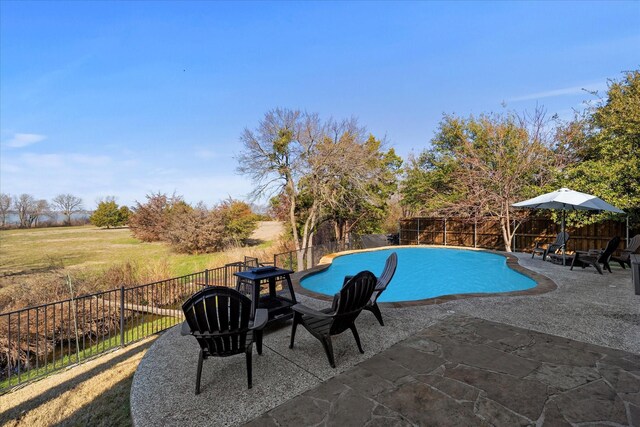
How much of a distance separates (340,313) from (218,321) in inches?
44.6

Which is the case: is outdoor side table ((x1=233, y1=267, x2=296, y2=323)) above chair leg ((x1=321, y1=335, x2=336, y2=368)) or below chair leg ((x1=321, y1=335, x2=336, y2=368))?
above

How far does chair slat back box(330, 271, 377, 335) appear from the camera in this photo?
2822 millimetres

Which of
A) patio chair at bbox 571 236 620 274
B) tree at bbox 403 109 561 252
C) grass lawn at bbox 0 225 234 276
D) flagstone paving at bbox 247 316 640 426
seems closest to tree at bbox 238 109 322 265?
grass lawn at bbox 0 225 234 276

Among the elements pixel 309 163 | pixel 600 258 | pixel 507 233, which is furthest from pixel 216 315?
pixel 507 233

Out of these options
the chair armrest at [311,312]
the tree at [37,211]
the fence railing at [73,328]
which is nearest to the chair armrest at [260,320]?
the chair armrest at [311,312]

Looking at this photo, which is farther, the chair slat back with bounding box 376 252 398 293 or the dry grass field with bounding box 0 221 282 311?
the dry grass field with bounding box 0 221 282 311

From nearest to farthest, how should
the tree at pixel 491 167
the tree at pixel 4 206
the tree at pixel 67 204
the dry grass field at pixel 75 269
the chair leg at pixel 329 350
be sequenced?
the chair leg at pixel 329 350 → the dry grass field at pixel 75 269 → the tree at pixel 491 167 → the tree at pixel 4 206 → the tree at pixel 67 204

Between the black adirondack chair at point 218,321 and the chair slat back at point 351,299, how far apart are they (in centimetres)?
87

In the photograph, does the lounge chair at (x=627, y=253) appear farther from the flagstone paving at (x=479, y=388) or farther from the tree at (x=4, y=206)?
the tree at (x=4, y=206)

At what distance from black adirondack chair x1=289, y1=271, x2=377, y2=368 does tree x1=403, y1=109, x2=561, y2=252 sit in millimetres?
11824

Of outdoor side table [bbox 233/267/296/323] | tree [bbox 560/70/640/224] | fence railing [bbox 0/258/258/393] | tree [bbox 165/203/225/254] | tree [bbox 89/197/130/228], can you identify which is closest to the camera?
outdoor side table [bbox 233/267/296/323]

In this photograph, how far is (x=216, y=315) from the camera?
8.11 feet

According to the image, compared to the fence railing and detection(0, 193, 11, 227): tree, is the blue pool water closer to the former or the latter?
the fence railing

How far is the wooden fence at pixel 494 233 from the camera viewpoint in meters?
10.4
